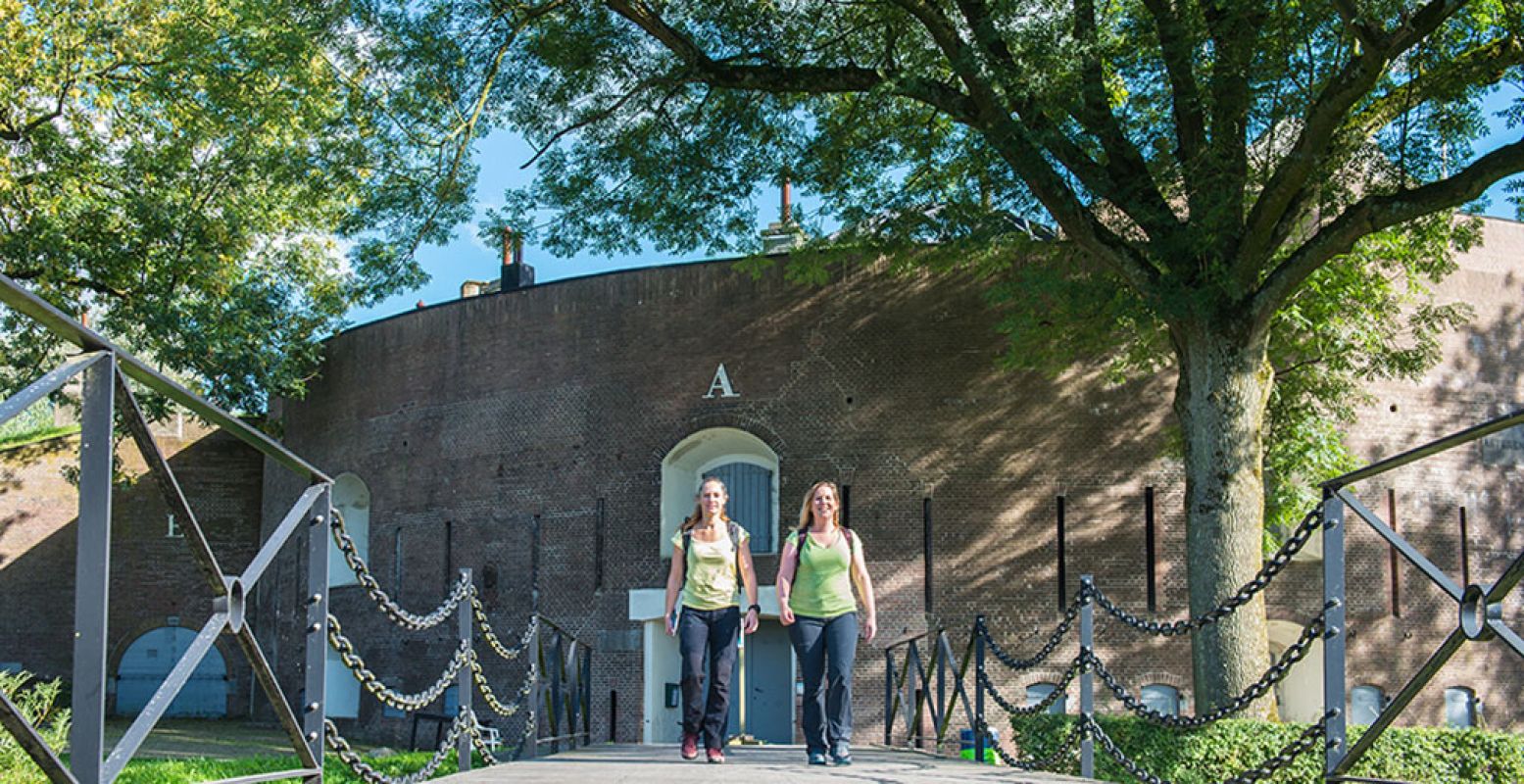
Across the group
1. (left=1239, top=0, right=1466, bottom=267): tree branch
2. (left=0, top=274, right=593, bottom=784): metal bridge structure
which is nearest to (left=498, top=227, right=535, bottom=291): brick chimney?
(left=1239, top=0, right=1466, bottom=267): tree branch

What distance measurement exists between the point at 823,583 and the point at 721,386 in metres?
13.0

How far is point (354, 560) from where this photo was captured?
17.7 feet

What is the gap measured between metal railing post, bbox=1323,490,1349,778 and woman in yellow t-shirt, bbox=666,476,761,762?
9.56 feet

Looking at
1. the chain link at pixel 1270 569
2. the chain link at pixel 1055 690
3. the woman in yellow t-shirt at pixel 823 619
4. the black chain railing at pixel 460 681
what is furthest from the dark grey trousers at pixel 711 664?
the chain link at pixel 1270 569

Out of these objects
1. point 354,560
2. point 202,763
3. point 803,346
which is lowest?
point 202,763

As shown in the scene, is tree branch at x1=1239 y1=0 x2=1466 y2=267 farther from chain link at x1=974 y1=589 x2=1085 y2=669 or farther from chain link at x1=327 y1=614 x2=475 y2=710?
chain link at x1=327 y1=614 x2=475 y2=710

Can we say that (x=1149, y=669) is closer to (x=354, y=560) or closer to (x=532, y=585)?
(x=532, y=585)

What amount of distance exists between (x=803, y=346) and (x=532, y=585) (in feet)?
17.3

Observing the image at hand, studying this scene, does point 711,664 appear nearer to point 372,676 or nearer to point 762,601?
point 372,676

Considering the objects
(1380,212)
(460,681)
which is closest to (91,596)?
(460,681)

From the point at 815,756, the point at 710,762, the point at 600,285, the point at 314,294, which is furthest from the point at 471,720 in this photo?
the point at 314,294

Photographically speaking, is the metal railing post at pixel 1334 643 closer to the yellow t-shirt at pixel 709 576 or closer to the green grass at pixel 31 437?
the yellow t-shirt at pixel 709 576

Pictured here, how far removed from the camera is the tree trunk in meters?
11.4

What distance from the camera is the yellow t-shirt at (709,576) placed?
24.0 ft
